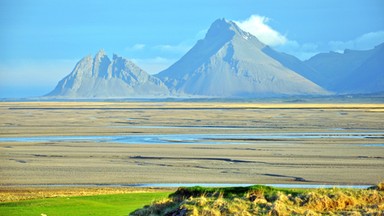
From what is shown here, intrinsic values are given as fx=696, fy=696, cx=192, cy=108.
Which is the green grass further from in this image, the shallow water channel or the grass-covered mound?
the shallow water channel

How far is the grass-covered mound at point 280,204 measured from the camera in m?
11.6

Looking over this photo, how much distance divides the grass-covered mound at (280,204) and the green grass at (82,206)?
447cm

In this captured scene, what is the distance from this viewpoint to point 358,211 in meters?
11.7

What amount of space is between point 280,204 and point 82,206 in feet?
25.8

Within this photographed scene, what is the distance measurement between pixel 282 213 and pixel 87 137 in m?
43.9

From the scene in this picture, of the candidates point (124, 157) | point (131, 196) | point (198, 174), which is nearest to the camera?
point (131, 196)

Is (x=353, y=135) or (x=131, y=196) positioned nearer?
(x=131, y=196)

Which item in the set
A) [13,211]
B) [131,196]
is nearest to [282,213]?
[13,211]

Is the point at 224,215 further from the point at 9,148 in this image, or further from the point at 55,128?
the point at 55,128

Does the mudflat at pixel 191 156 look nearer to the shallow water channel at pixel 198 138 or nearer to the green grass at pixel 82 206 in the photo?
the shallow water channel at pixel 198 138

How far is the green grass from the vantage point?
17.0 m

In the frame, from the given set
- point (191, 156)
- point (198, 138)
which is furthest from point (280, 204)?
point (198, 138)

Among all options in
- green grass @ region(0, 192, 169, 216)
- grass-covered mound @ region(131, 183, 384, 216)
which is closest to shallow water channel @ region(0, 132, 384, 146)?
green grass @ region(0, 192, 169, 216)

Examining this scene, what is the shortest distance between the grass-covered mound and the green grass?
447 cm
